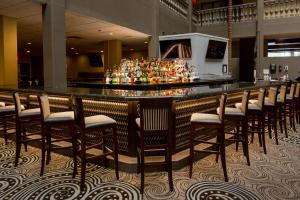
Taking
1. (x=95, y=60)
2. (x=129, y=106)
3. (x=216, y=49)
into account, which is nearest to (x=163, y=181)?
(x=129, y=106)

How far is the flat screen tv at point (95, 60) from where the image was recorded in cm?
1736

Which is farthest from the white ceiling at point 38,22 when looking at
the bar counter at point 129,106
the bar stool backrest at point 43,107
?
the bar stool backrest at point 43,107

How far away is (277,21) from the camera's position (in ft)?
37.0

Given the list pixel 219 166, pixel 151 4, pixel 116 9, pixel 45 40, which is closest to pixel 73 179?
pixel 219 166

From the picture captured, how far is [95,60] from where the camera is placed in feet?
57.5

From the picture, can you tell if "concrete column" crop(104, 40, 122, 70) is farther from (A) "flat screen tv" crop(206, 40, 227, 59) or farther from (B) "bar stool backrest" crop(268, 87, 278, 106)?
(B) "bar stool backrest" crop(268, 87, 278, 106)

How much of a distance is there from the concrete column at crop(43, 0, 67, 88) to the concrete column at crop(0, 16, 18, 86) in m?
1.75

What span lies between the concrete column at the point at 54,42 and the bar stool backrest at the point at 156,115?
11.6 feet

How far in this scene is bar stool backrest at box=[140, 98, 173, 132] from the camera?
2.82m

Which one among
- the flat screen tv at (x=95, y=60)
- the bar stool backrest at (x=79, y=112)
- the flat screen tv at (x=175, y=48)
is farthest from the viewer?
the flat screen tv at (x=95, y=60)

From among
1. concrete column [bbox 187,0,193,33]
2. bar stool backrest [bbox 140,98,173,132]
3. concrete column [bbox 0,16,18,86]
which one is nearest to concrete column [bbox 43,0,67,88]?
concrete column [bbox 0,16,18,86]

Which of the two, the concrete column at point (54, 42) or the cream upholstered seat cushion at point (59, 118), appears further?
the concrete column at point (54, 42)

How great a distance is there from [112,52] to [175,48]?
3.45 m

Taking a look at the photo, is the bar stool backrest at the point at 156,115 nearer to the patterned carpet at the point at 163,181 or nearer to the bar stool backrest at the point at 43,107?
the patterned carpet at the point at 163,181
